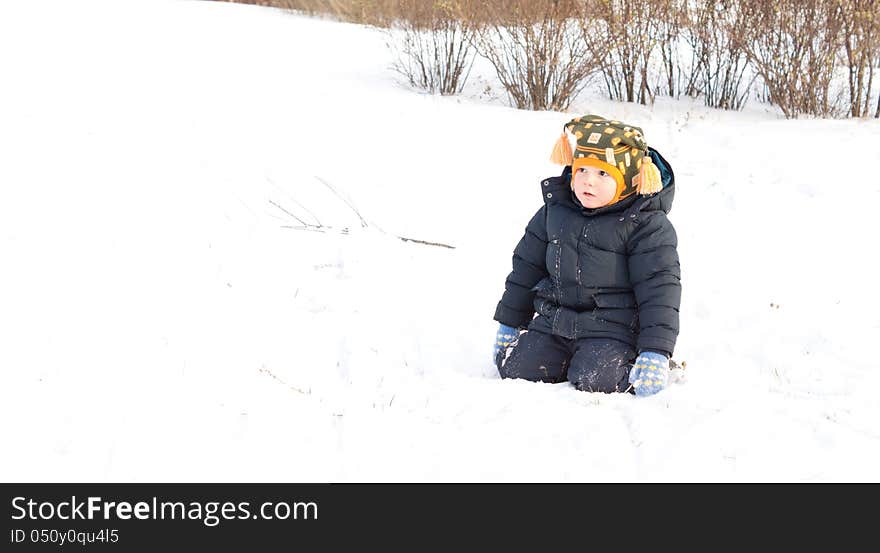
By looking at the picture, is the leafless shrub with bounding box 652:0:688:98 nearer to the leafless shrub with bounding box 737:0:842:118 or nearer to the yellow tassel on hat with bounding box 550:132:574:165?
the leafless shrub with bounding box 737:0:842:118

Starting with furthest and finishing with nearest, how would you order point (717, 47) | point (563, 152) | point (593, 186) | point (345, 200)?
point (717, 47) < point (345, 200) < point (563, 152) < point (593, 186)

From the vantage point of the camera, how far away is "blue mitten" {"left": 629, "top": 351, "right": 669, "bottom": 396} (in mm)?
3508

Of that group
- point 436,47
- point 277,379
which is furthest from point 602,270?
point 436,47

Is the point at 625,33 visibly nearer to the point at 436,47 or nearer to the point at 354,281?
the point at 436,47

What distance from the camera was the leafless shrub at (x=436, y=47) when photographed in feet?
27.4

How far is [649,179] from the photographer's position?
3459 millimetres

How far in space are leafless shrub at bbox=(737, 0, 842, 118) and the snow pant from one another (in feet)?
15.5

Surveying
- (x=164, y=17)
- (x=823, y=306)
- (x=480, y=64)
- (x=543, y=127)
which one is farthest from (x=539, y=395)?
(x=164, y=17)

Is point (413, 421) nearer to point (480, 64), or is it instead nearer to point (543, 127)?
point (543, 127)

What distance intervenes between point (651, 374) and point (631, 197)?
68 cm

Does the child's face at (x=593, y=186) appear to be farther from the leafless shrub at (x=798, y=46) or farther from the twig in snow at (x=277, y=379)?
the leafless shrub at (x=798, y=46)

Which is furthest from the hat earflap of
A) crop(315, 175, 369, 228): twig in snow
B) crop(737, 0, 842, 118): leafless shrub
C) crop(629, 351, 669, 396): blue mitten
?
crop(737, 0, 842, 118): leafless shrub

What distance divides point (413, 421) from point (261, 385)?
608 mm

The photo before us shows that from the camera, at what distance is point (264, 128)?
7.03 meters
